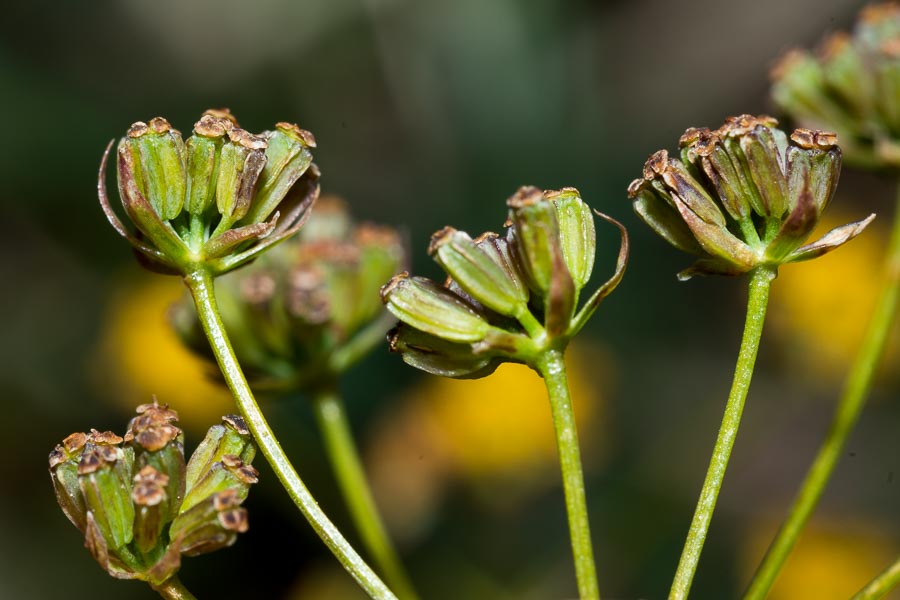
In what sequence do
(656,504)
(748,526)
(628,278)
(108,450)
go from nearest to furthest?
(108,450) → (656,504) → (748,526) → (628,278)

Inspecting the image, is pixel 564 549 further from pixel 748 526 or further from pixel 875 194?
pixel 875 194

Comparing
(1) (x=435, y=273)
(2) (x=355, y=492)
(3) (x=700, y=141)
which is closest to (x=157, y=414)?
(2) (x=355, y=492)

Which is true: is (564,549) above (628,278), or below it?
below

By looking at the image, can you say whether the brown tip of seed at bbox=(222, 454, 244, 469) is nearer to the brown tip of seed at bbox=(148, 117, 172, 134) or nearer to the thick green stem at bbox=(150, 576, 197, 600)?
the thick green stem at bbox=(150, 576, 197, 600)

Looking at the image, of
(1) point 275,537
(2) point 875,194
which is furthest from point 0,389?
(2) point 875,194

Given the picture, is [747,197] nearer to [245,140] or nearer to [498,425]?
[245,140]

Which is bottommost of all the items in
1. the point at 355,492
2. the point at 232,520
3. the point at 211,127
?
the point at 355,492

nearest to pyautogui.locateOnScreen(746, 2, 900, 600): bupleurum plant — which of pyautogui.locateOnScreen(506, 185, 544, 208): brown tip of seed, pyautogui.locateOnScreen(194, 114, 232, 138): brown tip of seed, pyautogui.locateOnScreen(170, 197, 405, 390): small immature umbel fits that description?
pyautogui.locateOnScreen(506, 185, 544, 208): brown tip of seed
